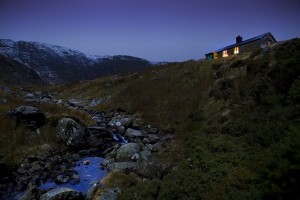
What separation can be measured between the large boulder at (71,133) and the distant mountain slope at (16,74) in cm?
13157

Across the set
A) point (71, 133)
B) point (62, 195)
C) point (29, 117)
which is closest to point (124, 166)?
point (62, 195)

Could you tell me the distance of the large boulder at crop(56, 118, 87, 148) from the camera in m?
16.3

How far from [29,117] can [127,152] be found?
29.0 feet

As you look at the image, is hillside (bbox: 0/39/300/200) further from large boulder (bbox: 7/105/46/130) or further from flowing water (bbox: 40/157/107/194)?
flowing water (bbox: 40/157/107/194)

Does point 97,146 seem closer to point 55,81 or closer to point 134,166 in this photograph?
point 134,166

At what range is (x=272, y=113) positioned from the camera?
10961 millimetres

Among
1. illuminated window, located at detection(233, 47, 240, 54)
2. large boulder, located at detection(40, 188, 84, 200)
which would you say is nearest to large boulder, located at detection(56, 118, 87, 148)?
large boulder, located at detection(40, 188, 84, 200)

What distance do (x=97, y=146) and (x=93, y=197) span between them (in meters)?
7.33

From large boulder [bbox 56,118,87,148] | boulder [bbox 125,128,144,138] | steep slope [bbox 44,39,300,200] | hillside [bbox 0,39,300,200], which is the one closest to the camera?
steep slope [bbox 44,39,300,200]

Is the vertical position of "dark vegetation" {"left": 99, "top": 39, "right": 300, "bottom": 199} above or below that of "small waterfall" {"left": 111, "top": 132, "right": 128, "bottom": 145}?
above

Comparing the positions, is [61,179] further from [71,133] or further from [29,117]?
[29,117]

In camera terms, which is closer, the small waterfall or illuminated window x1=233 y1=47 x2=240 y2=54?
the small waterfall

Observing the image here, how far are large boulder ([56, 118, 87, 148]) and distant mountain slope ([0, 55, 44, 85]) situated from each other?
132 metres

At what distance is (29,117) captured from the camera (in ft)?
57.8
